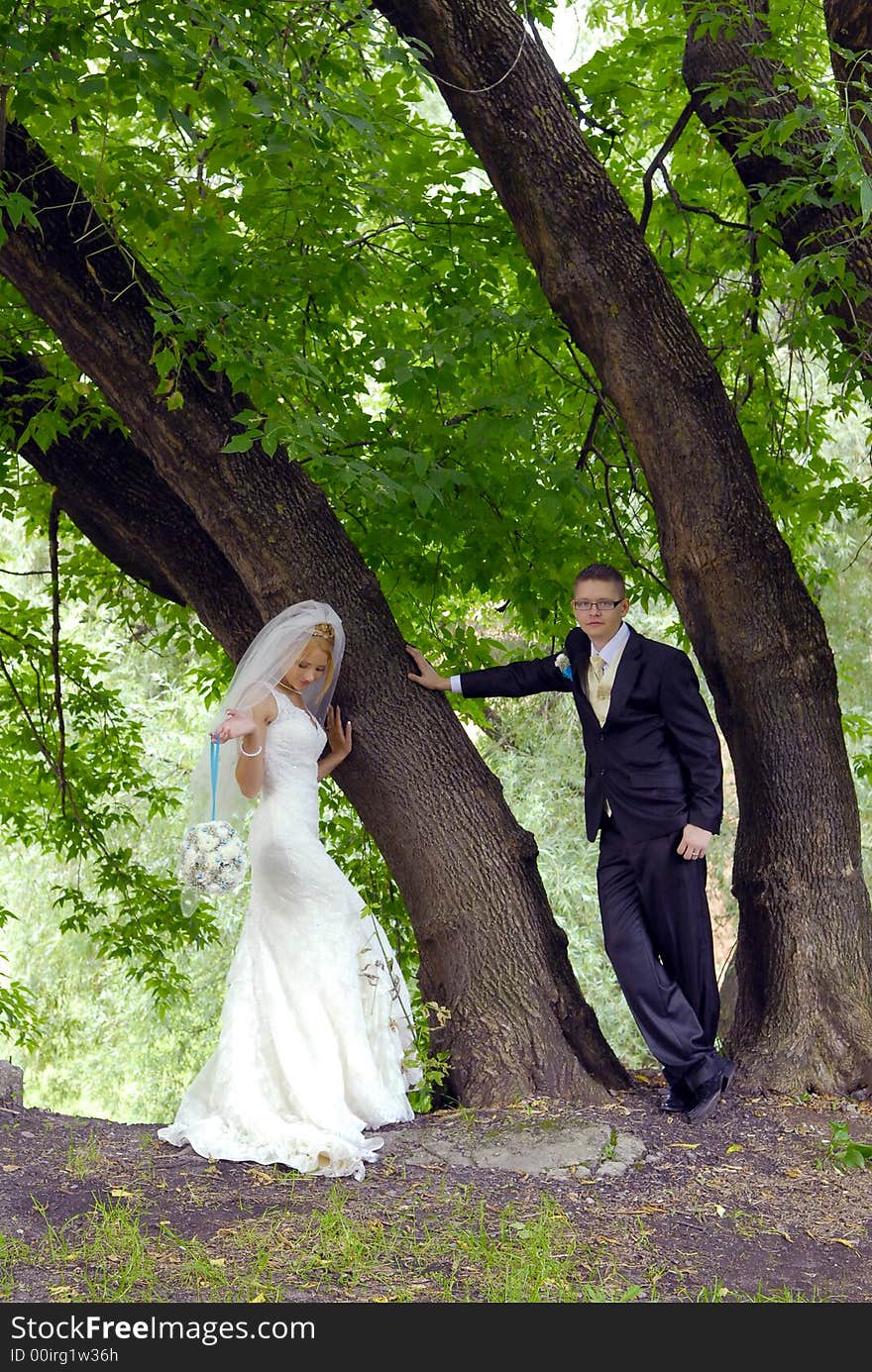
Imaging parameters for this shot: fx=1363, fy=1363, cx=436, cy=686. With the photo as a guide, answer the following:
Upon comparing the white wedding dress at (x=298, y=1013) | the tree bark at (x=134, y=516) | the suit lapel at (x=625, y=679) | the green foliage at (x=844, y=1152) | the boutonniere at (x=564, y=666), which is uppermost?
the tree bark at (x=134, y=516)

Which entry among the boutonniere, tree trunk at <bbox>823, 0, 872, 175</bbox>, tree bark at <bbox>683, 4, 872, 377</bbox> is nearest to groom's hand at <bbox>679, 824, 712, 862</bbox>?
the boutonniere

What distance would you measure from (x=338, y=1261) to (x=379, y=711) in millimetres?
2444

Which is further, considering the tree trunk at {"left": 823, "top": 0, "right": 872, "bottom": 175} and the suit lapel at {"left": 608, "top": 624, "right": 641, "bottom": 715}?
the suit lapel at {"left": 608, "top": 624, "right": 641, "bottom": 715}

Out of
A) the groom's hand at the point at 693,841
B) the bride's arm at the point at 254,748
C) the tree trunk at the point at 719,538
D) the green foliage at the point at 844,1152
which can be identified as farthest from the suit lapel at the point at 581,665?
the green foliage at the point at 844,1152

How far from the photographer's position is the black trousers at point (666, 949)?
18.4 feet

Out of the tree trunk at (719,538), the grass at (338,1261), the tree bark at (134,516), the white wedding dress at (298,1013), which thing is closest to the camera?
the grass at (338,1261)

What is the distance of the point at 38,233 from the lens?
5.61 meters

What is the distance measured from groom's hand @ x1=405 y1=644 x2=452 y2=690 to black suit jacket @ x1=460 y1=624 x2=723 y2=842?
28.5 inches

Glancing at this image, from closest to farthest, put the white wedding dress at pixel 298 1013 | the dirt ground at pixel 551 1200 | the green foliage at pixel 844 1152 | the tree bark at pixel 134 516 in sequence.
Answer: the dirt ground at pixel 551 1200
the green foliage at pixel 844 1152
the white wedding dress at pixel 298 1013
the tree bark at pixel 134 516

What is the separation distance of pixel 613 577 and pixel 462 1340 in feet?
10.2

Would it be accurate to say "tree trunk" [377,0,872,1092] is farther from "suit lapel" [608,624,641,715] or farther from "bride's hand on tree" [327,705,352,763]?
"bride's hand on tree" [327,705,352,763]

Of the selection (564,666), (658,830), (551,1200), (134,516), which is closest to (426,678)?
(564,666)

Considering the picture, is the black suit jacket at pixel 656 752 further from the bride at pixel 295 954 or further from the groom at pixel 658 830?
the bride at pixel 295 954

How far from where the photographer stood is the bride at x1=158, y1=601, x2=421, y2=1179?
5.39m
